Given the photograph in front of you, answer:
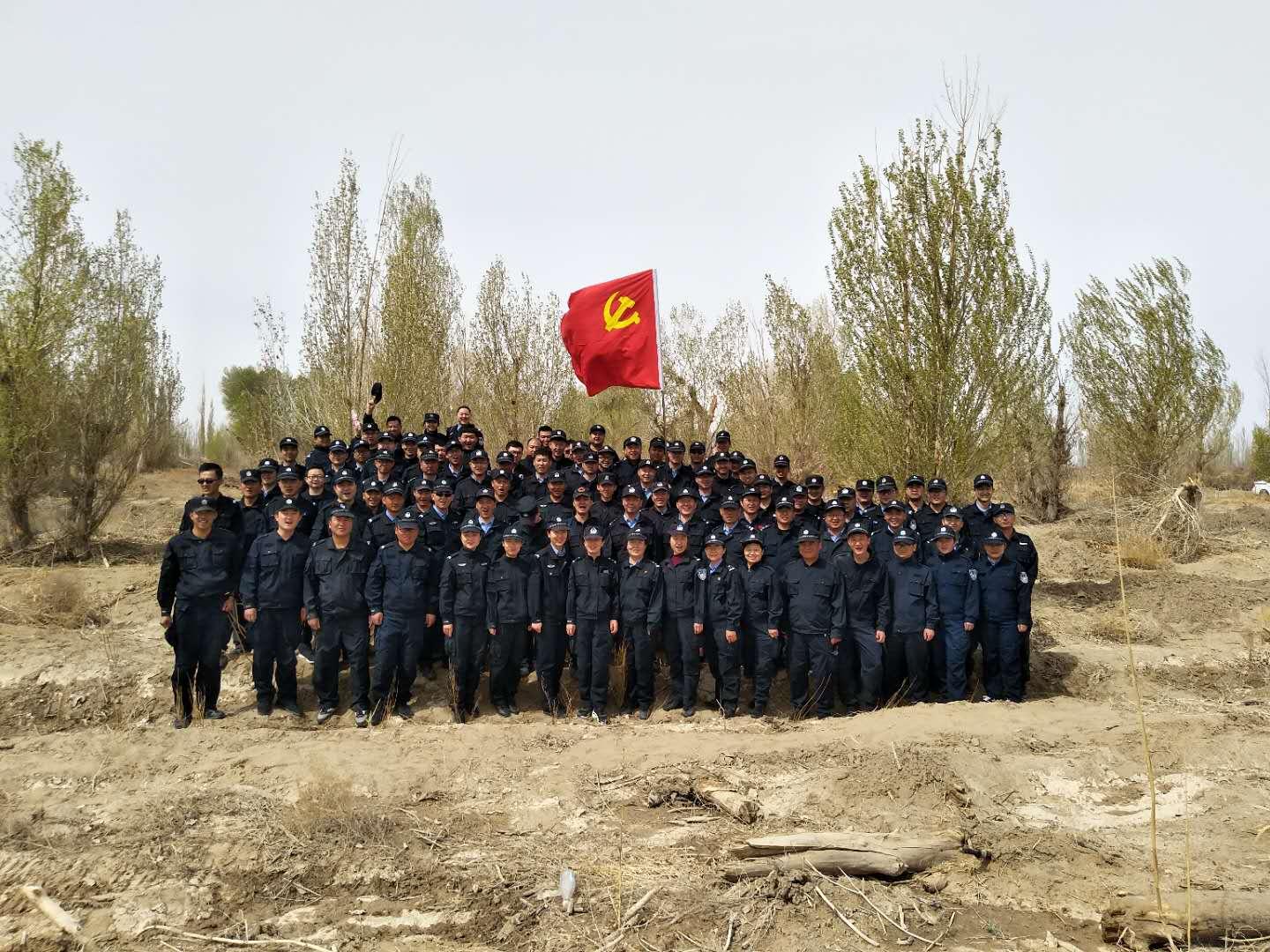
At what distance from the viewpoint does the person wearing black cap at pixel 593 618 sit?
768 cm

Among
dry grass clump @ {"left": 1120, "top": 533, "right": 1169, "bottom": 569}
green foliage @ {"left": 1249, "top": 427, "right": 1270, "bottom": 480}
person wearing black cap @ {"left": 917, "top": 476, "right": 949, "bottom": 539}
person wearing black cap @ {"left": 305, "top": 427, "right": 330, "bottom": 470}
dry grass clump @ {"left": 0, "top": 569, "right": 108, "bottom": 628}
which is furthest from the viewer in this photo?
green foliage @ {"left": 1249, "top": 427, "right": 1270, "bottom": 480}

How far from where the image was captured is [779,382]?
21.1m

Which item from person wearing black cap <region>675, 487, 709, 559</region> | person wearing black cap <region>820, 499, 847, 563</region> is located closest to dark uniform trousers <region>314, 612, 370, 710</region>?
person wearing black cap <region>675, 487, 709, 559</region>

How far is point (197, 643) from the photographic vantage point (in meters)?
7.24

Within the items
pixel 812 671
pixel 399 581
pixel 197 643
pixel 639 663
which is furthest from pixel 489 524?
pixel 812 671

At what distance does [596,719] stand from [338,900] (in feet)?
11.4

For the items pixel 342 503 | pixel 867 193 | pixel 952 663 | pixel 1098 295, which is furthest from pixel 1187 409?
pixel 342 503

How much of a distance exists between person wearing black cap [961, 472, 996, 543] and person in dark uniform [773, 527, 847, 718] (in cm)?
176

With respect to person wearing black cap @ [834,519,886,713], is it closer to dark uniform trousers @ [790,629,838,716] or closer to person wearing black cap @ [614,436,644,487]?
dark uniform trousers @ [790,629,838,716]

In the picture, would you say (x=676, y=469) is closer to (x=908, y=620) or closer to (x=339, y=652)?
(x=908, y=620)

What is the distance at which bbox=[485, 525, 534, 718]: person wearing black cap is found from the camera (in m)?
Answer: 7.57

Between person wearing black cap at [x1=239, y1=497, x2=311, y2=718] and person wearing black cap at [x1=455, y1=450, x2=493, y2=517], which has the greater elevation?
person wearing black cap at [x1=455, y1=450, x2=493, y2=517]

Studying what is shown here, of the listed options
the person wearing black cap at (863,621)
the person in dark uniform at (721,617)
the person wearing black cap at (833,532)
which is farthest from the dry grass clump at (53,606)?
the person wearing black cap at (863,621)

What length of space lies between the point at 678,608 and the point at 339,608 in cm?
320
